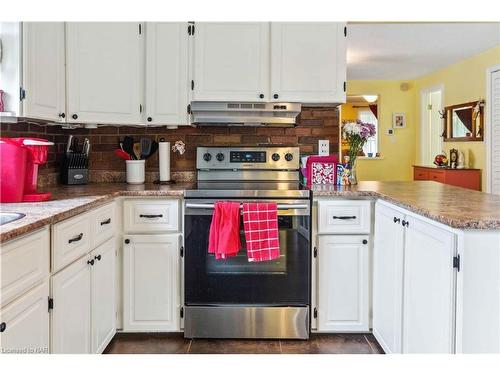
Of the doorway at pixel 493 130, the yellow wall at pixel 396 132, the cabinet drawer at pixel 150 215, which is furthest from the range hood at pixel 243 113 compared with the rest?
the yellow wall at pixel 396 132

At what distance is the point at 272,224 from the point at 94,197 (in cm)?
95

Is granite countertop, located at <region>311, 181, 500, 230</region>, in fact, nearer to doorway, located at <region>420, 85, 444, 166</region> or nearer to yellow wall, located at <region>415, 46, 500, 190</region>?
yellow wall, located at <region>415, 46, 500, 190</region>

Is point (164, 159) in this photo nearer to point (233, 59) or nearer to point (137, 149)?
point (137, 149)

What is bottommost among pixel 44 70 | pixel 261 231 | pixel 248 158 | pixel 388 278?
pixel 388 278

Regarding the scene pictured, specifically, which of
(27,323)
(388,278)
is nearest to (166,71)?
(388,278)

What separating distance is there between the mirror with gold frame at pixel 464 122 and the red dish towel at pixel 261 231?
439cm

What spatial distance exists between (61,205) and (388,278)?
1.59m

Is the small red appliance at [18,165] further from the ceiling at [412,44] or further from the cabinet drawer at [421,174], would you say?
the cabinet drawer at [421,174]

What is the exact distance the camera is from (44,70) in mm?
2516

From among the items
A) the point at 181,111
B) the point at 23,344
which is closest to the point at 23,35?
the point at 181,111

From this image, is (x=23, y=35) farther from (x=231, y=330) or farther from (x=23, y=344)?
(x=231, y=330)

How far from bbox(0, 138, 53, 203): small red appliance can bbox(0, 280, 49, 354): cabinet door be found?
0.57 meters

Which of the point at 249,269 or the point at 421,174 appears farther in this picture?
the point at 421,174

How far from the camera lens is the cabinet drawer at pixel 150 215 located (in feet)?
9.05
